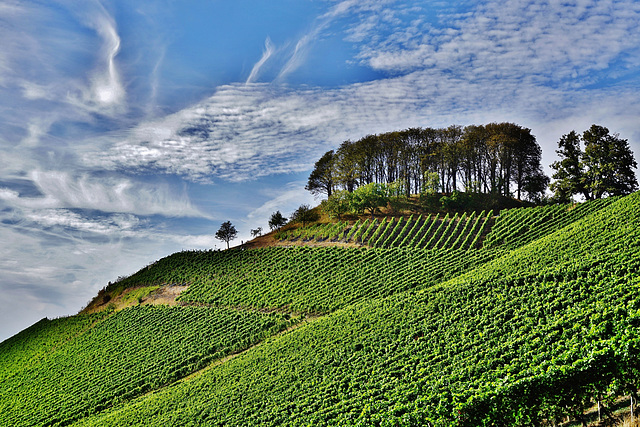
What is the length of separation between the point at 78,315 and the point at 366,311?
45142mm

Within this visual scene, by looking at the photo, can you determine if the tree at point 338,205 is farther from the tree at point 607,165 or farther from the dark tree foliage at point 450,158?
the tree at point 607,165

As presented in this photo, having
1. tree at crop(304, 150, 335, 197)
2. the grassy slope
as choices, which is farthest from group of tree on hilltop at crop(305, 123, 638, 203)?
the grassy slope

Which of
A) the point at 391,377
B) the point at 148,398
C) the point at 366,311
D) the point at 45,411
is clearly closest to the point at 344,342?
the point at 366,311

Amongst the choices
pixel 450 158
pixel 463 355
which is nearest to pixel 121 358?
pixel 463 355

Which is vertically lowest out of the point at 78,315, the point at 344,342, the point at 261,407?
the point at 261,407

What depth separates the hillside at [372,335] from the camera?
1446 centimetres

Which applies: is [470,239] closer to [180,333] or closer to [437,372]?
[437,372]

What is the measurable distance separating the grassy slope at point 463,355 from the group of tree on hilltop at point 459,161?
19578 millimetres

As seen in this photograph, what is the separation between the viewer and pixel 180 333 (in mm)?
36938

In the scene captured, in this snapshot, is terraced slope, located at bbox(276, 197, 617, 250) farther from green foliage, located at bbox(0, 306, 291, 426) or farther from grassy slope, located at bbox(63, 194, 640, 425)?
green foliage, located at bbox(0, 306, 291, 426)

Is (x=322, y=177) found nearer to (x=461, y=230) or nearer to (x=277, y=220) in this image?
(x=277, y=220)

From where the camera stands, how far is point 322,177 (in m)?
70.2

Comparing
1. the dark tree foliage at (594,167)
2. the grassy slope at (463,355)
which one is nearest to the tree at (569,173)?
the dark tree foliage at (594,167)

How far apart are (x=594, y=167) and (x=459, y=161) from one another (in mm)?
17924
